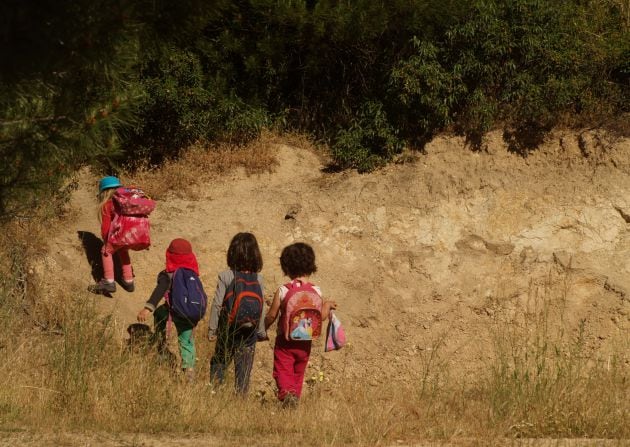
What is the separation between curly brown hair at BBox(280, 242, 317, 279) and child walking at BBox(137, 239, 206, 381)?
1.07 meters

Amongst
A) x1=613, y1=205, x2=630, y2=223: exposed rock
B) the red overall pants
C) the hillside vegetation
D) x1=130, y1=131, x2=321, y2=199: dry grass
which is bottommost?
the red overall pants

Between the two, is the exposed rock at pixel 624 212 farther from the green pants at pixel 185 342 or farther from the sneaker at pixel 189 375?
the sneaker at pixel 189 375

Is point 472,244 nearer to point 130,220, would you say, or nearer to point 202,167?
point 202,167

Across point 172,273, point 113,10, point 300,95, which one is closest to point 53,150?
point 113,10

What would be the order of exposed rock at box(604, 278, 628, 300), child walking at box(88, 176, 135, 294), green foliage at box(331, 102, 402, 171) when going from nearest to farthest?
child walking at box(88, 176, 135, 294), exposed rock at box(604, 278, 628, 300), green foliage at box(331, 102, 402, 171)

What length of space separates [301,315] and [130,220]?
3.45 meters

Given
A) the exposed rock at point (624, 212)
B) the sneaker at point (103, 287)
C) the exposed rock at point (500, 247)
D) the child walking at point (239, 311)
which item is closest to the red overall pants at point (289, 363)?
the child walking at point (239, 311)

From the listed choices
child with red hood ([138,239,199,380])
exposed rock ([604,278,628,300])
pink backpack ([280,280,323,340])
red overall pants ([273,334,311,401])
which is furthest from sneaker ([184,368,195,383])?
exposed rock ([604,278,628,300])

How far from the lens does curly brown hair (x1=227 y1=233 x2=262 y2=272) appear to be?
24.3 feet

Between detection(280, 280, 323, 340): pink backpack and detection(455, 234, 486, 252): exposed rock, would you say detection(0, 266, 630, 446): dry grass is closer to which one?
detection(280, 280, 323, 340): pink backpack

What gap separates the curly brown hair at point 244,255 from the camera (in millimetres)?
7414

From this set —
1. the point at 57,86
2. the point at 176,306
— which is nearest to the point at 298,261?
the point at 176,306

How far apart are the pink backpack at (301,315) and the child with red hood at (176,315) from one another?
3.40 feet

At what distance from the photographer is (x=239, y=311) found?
24.0 feet
